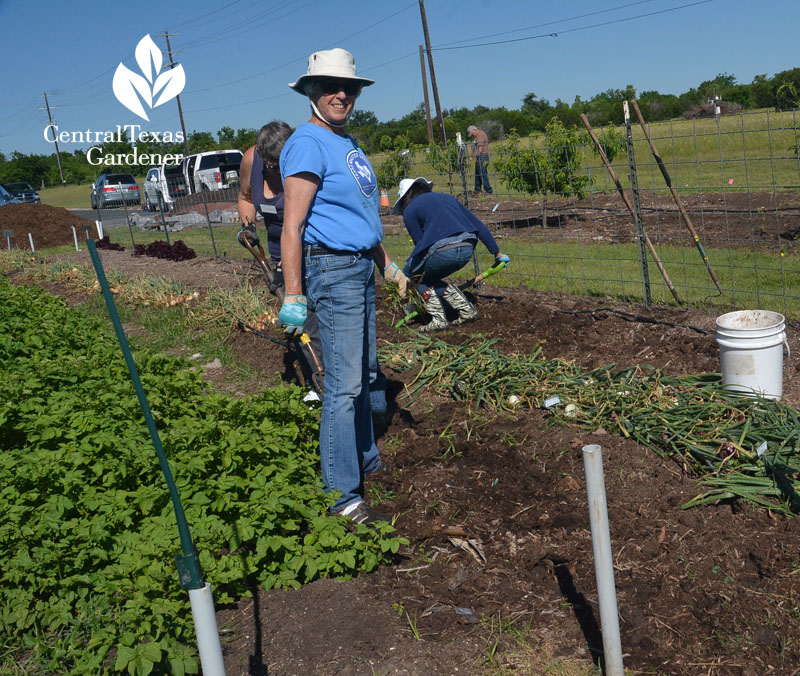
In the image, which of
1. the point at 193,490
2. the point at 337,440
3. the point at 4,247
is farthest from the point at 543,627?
the point at 4,247

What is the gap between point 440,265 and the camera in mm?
6324

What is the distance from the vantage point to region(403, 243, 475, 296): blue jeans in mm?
6281

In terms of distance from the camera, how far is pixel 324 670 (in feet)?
7.91

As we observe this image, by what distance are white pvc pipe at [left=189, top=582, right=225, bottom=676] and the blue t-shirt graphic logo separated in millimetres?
2016

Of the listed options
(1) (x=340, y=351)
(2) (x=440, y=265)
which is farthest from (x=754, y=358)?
(2) (x=440, y=265)

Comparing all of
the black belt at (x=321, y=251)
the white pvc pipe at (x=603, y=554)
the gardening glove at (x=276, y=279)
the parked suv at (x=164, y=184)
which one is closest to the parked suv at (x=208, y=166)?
the parked suv at (x=164, y=184)

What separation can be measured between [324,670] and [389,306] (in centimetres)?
469

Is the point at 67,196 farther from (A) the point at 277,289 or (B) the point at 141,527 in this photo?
(B) the point at 141,527

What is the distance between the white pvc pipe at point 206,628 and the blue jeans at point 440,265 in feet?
15.7

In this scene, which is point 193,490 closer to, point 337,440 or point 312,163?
point 337,440

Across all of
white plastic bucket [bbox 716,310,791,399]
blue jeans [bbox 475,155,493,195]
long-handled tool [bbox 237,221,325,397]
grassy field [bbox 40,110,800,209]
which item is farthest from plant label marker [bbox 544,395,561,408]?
grassy field [bbox 40,110,800,209]

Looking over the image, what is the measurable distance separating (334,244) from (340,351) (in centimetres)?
45

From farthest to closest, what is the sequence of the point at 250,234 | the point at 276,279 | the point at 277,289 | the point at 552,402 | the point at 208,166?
the point at 208,166
the point at 250,234
the point at 276,279
the point at 277,289
the point at 552,402

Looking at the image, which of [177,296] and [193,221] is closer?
[177,296]
